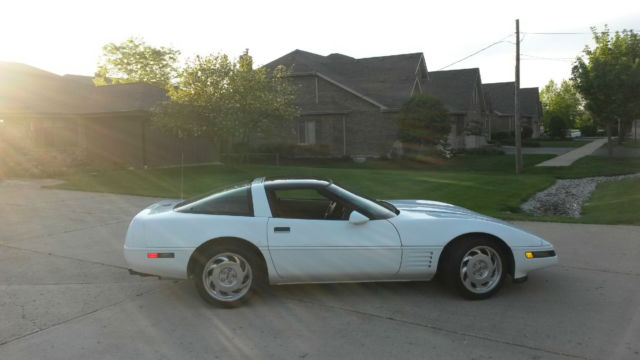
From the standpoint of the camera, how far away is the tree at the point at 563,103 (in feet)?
258

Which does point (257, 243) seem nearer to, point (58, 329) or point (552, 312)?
point (58, 329)

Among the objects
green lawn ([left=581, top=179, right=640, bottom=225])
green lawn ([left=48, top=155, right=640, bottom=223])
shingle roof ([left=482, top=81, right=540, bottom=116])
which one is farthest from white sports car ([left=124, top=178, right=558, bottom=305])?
shingle roof ([left=482, top=81, right=540, bottom=116])

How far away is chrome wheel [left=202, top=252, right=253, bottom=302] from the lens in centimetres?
492

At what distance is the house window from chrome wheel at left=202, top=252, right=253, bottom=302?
25838 millimetres

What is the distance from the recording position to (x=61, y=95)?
83.6 ft

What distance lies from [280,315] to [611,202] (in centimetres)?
1063

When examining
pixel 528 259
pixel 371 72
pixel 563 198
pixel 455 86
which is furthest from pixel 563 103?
pixel 528 259

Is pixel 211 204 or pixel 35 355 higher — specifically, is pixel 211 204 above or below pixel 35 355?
above

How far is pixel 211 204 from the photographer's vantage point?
5211 mm

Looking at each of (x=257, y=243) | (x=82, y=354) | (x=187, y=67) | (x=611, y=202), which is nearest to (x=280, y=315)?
(x=257, y=243)

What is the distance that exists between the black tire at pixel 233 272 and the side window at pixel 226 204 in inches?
14.9

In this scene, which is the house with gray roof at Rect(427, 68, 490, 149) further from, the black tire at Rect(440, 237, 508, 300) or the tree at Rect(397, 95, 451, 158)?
the black tire at Rect(440, 237, 508, 300)

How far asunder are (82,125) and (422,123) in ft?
56.4

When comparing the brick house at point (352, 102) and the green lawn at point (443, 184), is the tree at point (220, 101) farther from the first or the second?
the brick house at point (352, 102)
